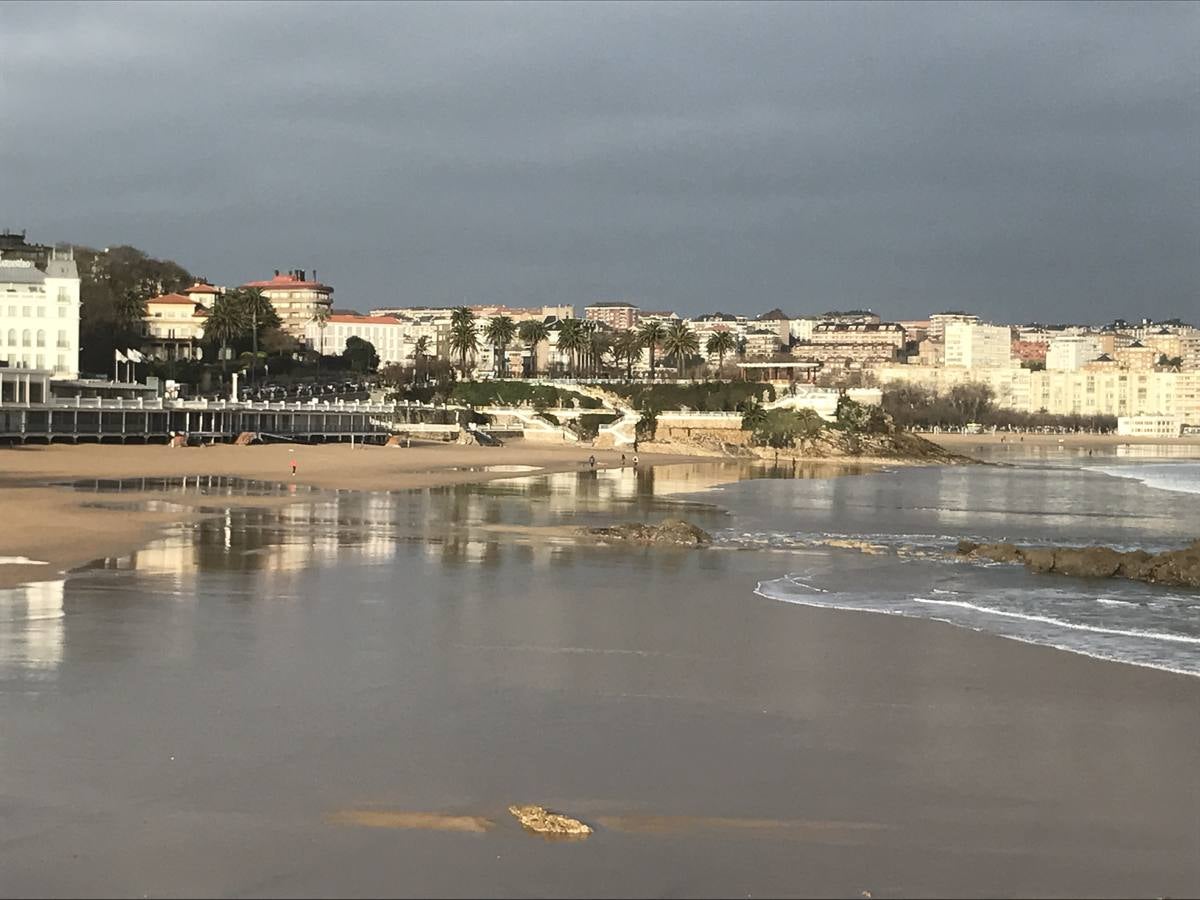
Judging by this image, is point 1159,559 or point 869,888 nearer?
point 869,888

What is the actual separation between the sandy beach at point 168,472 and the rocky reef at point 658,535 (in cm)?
941

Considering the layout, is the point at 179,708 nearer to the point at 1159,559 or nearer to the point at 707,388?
the point at 1159,559

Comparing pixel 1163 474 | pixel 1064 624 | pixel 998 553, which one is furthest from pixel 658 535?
pixel 1163 474

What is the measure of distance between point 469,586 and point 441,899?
13.2 meters

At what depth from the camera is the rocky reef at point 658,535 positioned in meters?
29.0

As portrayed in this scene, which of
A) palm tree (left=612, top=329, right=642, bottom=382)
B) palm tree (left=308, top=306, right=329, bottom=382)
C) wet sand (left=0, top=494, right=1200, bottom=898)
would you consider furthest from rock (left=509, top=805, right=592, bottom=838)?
palm tree (left=308, top=306, right=329, bottom=382)

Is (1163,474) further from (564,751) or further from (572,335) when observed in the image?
(564,751)

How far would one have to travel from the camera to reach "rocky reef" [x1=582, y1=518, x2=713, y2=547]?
29047 mm

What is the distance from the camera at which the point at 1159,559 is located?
80.6 feet

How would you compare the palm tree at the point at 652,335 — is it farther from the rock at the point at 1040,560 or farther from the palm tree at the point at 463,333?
the rock at the point at 1040,560

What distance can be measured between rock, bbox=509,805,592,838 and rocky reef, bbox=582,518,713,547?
19322 millimetres

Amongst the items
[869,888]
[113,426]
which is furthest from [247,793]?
[113,426]

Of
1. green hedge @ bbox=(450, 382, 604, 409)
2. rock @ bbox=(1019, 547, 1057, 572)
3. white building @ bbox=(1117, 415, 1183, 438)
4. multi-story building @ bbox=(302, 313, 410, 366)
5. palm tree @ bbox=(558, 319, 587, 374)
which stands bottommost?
rock @ bbox=(1019, 547, 1057, 572)

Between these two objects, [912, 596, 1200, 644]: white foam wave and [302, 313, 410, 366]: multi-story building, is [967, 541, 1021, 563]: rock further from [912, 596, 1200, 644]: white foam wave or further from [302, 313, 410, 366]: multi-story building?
[302, 313, 410, 366]: multi-story building
